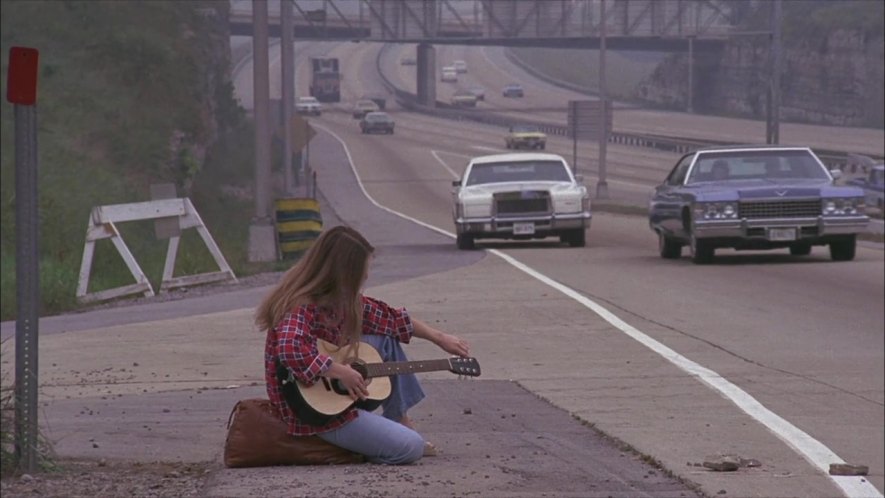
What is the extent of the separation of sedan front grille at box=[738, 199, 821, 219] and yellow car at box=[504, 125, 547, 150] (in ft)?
144

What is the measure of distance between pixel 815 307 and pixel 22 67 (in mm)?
10734

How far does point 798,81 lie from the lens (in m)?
38.9

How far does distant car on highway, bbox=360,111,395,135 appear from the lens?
171 ft

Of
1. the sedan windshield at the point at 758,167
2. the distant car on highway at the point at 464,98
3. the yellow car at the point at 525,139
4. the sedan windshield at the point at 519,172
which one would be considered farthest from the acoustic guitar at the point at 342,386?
the distant car on highway at the point at 464,98

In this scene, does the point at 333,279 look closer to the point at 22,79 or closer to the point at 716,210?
the point at 22,79

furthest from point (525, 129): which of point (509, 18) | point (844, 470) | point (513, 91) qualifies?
point (844, 470)

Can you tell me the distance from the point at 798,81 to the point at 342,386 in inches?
1351

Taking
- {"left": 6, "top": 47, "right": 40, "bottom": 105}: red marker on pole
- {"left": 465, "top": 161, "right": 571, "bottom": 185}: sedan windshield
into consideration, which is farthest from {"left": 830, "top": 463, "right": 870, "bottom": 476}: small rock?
{"left": 465, "top": 161, "right": 571, "bottom": 185}: sedan windshield

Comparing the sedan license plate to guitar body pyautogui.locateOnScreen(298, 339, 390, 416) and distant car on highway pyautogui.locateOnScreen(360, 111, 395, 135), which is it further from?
distant car on highway pyautogui.locateOnScreen(360, 111, 395, 135)

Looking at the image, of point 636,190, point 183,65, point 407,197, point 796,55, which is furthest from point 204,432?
point 636,190

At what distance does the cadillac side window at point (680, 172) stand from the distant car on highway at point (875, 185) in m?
14.6

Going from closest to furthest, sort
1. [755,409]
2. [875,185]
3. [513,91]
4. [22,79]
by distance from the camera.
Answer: [22,79] < [755,409] < [875,185] < [513,91]

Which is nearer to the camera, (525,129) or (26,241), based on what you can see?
(26,241)

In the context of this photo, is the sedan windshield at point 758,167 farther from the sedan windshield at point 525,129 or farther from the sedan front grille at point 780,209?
the sedan windshield at point 525,129
